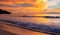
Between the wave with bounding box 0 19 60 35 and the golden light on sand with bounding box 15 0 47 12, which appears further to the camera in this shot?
the golden light on sand with bounding box 15 0 47 12

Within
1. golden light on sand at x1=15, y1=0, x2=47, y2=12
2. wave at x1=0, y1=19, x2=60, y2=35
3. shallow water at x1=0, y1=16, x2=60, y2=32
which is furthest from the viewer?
golden light on sand at x1=15, y1=0, x2=47, y2=12

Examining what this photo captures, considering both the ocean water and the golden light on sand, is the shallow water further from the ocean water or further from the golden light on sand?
the golden light on sand

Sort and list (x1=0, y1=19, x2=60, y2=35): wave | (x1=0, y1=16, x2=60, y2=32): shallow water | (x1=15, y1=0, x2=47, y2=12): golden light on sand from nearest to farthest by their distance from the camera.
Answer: (x1=0, y1=19, x2=60, y2=35): wave < (x1=0, y1=16, x2=60, y2=32): shallow water < (x1=15, y1=0, x2=47, y2=12): golden light on sand

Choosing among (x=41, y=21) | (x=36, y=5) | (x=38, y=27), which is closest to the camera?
(x=38, y=27)

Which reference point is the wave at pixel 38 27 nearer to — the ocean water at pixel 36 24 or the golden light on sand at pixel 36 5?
the ocean water at pixel 36 24

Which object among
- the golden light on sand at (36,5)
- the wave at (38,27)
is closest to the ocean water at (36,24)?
the wave at (38,27)

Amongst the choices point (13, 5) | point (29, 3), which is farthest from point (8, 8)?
point (29, 3)

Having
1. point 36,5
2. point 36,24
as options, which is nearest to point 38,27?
point 36,24

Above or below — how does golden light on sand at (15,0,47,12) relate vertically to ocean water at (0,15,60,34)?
above

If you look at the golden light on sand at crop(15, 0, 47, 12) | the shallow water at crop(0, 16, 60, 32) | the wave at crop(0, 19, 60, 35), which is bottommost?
the wave at crop(0, 19, 60, 35)

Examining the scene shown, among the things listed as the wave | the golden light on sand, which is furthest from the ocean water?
the golden light on sand

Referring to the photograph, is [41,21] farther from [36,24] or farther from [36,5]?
[36,5]

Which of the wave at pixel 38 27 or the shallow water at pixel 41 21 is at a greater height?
the shallow water at pixel 41 21
